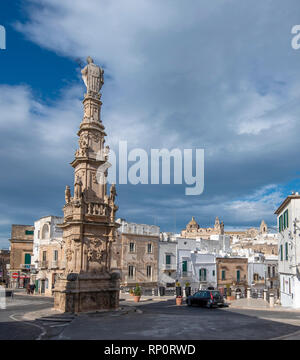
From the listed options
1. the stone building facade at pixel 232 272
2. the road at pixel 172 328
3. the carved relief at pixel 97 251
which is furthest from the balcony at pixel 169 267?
the road at pixel 172 328

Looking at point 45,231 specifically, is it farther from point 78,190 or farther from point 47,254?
point 78,190

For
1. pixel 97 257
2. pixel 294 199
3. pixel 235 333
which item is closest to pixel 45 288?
pixel 97 257

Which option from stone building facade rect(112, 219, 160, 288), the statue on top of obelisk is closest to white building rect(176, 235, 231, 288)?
stone building facade rect(112, 219, 160, 288)

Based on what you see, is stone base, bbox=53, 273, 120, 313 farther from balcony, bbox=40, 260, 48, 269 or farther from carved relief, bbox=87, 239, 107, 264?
balcony, bbox=40, 260, 48, 269

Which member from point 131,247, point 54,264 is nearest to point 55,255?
point 54,264

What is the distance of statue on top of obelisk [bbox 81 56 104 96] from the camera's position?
21.6 m

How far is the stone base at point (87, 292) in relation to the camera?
18.2m

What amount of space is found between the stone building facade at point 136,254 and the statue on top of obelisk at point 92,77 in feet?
80.6

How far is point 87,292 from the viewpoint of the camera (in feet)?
60.8

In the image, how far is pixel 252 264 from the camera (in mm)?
54438

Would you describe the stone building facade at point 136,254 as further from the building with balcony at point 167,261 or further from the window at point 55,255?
the window at point 55,255

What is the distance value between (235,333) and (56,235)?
1440 inches

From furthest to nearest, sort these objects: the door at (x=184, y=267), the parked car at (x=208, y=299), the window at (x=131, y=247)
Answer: the door at (x=184, y=267)
the window at (x=131, y=247)
the parked car at (x=208, y=299)

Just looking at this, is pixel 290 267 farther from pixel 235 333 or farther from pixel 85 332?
pixel 85 332
